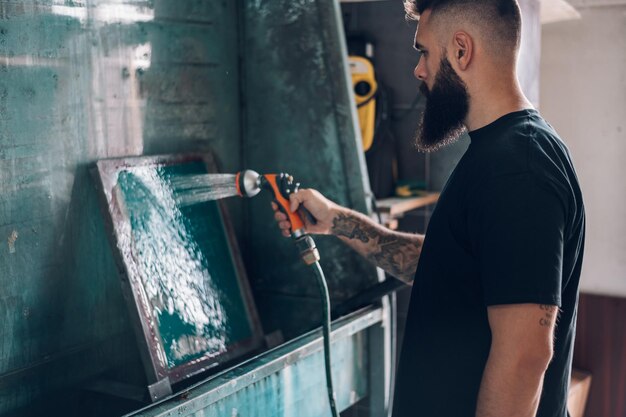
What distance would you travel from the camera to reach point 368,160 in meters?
3.18

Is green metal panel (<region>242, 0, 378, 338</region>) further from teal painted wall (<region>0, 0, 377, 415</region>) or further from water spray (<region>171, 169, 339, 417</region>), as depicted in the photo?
water spray (<region>171, 169, 339, 417</region>)

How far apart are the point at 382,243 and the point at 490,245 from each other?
0.78 m

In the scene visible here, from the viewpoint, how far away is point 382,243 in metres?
2.17

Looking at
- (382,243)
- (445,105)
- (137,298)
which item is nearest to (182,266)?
(137,298)

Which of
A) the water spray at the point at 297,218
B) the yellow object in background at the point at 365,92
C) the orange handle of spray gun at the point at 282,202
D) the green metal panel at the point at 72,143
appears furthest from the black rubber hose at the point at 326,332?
the yellow object in background at the point at 365,92

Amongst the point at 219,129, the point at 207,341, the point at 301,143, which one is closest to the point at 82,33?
the point at 219,129

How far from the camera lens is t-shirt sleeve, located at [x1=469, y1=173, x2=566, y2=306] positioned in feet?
4.47

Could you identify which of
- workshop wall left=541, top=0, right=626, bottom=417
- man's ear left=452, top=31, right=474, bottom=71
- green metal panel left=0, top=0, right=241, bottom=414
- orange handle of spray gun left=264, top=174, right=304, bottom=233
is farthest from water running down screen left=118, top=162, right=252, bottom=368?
workshop wall left=541, top=0, right=626, bottom=417

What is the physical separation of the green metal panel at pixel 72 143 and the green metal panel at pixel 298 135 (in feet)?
0.80

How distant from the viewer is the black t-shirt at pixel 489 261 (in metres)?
1.37

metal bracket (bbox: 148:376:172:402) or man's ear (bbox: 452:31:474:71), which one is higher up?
man's ear (bbox: 452:31:474:71)

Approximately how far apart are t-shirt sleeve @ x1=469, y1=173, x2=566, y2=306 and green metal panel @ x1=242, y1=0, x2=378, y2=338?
1.16m

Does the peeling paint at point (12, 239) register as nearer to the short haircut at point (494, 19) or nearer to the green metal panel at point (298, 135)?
the green metal panel at point (298, 135)

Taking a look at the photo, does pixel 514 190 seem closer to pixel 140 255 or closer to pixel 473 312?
pixel 473 312
